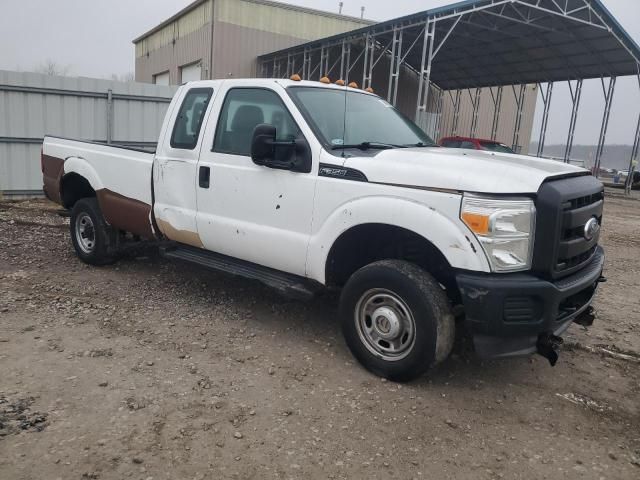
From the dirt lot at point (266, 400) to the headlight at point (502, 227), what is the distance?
1019 millimetres

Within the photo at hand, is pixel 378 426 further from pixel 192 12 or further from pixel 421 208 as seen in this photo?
pixel 192 12

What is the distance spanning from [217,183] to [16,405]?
2250mm

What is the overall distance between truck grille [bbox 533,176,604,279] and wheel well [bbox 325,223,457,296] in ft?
2.08

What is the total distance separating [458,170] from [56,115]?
10.5m

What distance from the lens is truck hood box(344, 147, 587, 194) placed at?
11.0ft

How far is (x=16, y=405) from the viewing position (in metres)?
3.33

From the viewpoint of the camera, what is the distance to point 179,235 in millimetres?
5234

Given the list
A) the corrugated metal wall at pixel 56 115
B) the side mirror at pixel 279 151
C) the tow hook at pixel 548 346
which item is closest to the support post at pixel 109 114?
the corrugated metal wall at pixel 56 115

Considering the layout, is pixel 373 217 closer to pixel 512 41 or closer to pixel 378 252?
pixel 378 252

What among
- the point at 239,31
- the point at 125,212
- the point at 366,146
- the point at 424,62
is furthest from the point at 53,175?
the point at 239,31

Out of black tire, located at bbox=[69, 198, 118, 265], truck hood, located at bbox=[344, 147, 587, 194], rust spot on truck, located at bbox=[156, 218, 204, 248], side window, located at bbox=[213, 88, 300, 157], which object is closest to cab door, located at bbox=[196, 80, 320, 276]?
side window, located at bbox=[213, 88, 300, 157]

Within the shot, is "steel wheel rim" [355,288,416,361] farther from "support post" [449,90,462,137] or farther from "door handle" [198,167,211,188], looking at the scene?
"support post" [449,90,462,137]

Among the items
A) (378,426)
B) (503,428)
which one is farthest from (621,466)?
(378,426)

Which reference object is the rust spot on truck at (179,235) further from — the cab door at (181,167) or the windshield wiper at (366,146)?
the windshield wiper at (366,146)
